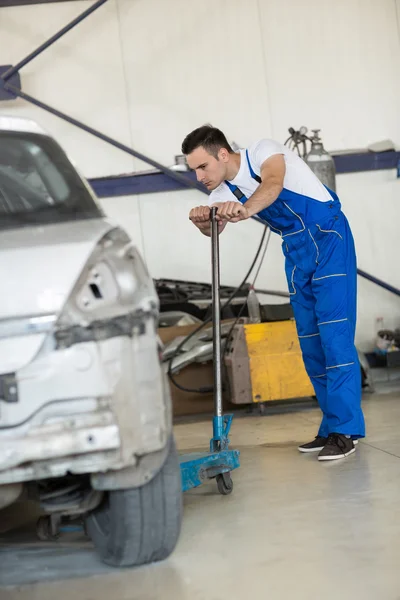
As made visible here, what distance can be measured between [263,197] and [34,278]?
171 centimetres

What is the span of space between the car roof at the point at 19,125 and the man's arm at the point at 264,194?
3.23ft

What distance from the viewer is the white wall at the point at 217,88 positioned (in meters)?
7.90

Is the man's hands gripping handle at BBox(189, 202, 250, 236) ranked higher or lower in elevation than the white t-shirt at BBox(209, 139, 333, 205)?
lower

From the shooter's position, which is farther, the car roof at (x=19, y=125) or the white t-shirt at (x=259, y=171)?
the white t-shirt at (x=259, y=171)

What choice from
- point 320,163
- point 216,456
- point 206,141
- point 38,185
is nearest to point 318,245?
point 206,141

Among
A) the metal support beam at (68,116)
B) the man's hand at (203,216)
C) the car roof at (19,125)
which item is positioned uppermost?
the metal support beam at (68,116)

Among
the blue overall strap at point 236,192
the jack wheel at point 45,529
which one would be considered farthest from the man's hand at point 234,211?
the jack wheel at point 45,529

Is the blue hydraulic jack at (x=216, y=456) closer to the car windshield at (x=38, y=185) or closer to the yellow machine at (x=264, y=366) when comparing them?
the car windshield at (x=38, y=185)

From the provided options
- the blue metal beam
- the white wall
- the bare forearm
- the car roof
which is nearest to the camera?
the car roof

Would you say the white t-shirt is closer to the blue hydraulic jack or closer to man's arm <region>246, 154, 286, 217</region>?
man's arm <region>246, 154, 286, 217</region>

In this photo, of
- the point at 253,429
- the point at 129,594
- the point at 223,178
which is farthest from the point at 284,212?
the point at 129,594

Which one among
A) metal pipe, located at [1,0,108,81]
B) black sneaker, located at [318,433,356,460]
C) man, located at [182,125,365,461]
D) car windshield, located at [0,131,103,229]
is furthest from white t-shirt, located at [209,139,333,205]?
metal pipe, located at [1,0,108,81]

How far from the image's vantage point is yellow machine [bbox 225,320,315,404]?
20.1ft

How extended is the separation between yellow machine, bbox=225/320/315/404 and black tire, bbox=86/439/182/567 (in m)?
3.51
